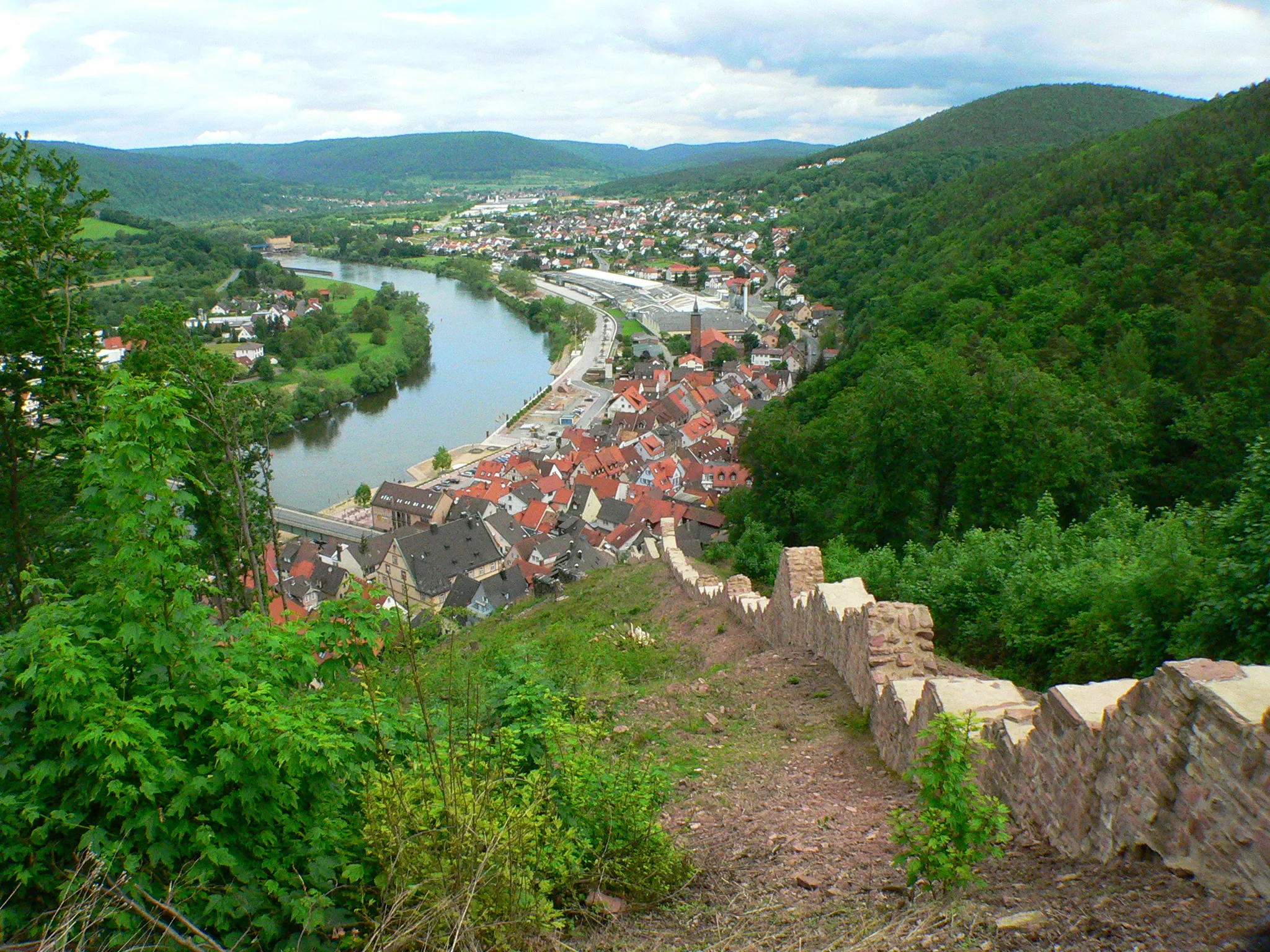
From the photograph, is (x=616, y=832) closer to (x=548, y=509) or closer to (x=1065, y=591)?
(x=1065, y=591)

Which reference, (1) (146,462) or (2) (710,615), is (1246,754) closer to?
(1) (146,462)

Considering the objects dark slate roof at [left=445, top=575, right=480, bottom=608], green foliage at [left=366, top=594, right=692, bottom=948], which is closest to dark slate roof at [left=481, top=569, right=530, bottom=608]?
dark slate roof at [left=445, top=575, right=480, bottom=608]

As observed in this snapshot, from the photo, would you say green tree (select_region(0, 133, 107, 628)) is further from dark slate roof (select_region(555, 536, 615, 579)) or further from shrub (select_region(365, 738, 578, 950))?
dark slate roof (select_region(555, 536, 615, 579))

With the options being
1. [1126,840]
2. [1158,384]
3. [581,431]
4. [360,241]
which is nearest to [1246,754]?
[1126,840]

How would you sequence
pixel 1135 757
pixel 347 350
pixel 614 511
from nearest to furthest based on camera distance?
pixel 1135 757, pixel 614 511, pixel 347 350

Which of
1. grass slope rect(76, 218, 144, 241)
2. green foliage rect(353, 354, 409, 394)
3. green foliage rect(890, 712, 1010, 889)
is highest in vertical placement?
grass slope rect(76, 218, 144, 241)

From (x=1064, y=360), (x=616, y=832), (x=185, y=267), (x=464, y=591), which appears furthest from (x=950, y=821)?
(x=185, y=267)

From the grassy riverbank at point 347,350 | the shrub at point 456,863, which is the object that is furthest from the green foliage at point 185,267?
the shrub at point 456,863

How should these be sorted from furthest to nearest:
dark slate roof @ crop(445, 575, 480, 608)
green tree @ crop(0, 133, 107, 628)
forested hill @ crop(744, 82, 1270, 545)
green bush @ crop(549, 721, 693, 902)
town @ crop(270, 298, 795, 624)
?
town @ crop(270, 298, 795, 624)
dark slate roof @ crop(445, 575, 480, 608)
forested hill @ crop(744, 82, 1270, 545)
green tree @ crop(0, 133, 107, 628)
green bush @ crop(549, 721, 693, 902)
